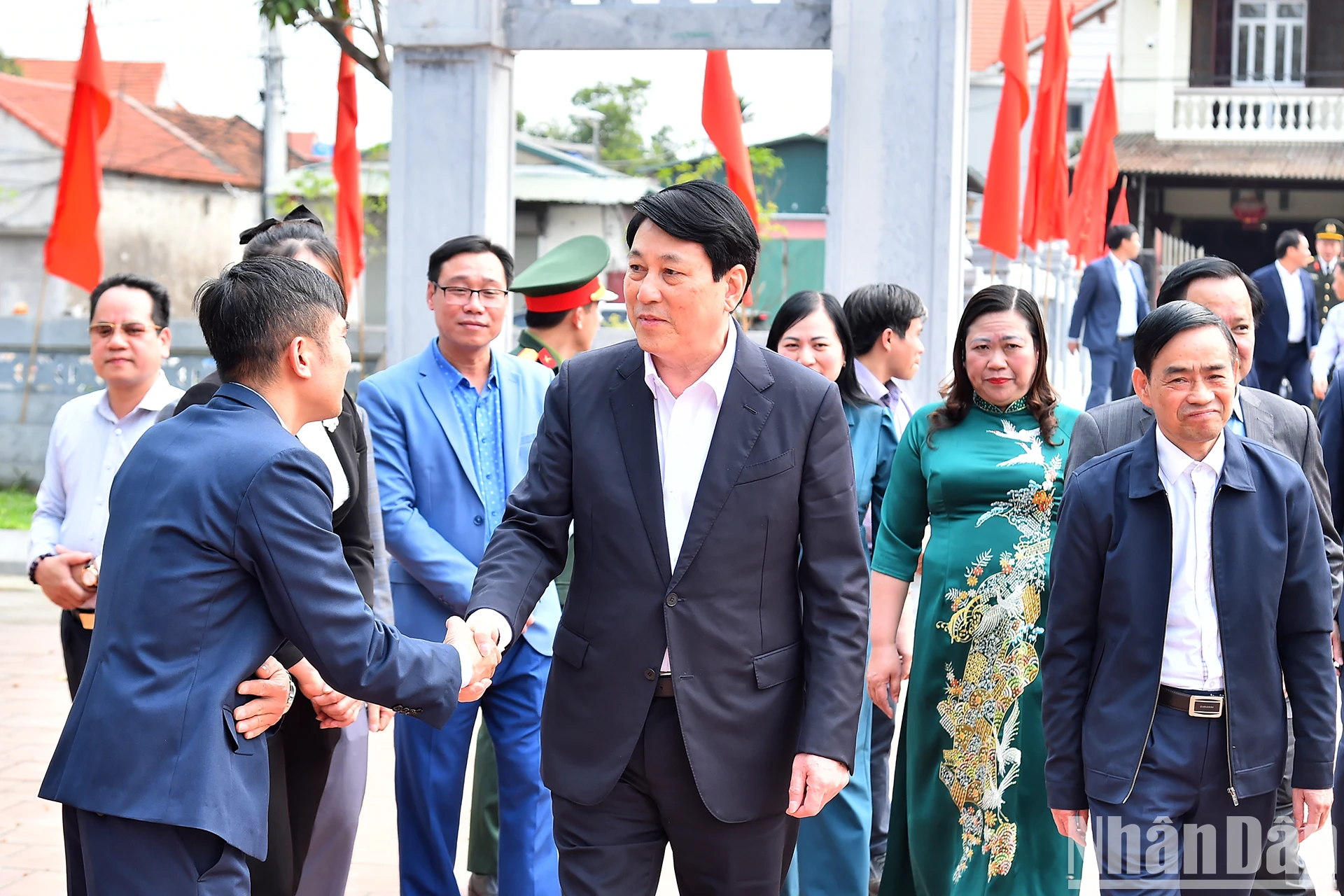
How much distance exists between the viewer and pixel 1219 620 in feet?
9.79

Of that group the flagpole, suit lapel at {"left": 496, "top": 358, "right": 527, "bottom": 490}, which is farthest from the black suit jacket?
the flagpole

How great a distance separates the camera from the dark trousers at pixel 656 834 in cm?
281

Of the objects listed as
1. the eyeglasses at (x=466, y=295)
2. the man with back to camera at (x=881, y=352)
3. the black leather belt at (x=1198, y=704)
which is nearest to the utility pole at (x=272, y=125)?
the man with back to camera at (x=881, y=352)

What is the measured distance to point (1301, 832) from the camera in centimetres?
317

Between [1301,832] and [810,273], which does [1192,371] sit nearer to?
[1301,832]

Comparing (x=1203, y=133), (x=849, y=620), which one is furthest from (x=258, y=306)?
(x=1203, y=133)

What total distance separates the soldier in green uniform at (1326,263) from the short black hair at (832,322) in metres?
8.41

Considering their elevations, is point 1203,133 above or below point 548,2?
above

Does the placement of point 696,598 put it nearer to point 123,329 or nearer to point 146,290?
point 123,329

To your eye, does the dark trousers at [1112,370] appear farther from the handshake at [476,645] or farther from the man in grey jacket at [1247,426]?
the handshake at [476,645]

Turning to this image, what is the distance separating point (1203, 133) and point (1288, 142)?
1489 millimetres

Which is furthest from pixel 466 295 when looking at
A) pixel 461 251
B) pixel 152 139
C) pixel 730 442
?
pixel 152 139

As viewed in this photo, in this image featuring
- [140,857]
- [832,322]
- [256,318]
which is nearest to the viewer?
[140,857]

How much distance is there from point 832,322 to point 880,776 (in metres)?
1.63
